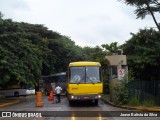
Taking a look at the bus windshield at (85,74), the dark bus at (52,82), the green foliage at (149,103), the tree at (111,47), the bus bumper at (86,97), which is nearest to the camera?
the green foliage at (149,103)

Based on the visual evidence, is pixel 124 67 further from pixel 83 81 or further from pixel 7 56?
pixel 7 56

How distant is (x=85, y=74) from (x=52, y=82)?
3212 cm

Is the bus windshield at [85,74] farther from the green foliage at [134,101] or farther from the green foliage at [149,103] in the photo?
the green foliage at [149,103]

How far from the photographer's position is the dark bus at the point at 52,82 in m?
57.2

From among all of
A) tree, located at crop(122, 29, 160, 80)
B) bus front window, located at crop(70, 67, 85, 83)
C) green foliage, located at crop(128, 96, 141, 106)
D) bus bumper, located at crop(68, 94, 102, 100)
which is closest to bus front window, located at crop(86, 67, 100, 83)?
bus front window, located at crop(70, 67, 85, 83)

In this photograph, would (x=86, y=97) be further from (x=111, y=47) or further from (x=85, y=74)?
(x=111, y=47)

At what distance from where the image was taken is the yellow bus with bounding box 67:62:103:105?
94.3ft

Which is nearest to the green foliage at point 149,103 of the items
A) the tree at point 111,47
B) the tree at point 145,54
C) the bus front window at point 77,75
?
the bus front window at point 77,75

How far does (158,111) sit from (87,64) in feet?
23.4

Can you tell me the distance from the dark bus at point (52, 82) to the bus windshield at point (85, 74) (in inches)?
1045

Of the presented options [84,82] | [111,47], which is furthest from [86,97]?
[111,47]

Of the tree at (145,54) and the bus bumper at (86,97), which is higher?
the tree at (145,54)

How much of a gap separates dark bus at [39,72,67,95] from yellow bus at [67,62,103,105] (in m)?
26.5

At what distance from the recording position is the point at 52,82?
6091 cm
